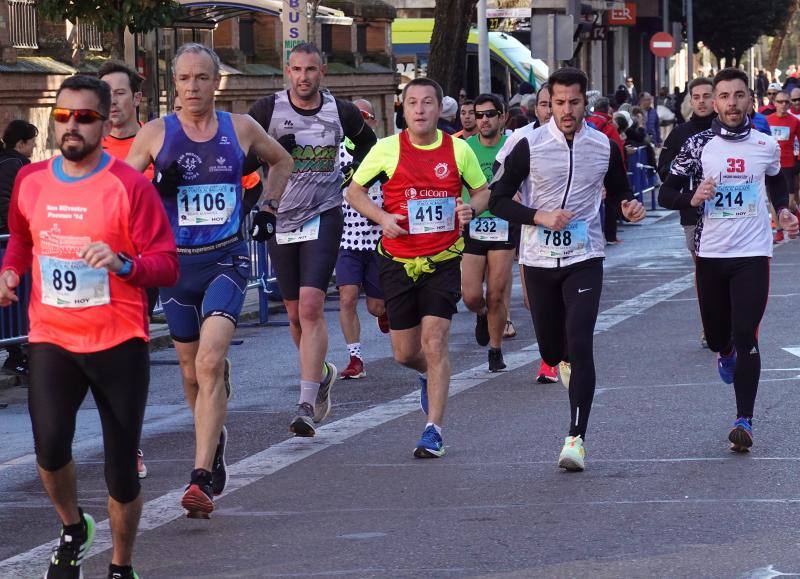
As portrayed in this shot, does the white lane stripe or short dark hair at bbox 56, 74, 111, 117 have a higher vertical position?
short dark hair at bbox 56, 74, 111, 117

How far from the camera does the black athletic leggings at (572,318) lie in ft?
26.8

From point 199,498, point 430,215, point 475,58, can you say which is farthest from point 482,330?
point 475,58

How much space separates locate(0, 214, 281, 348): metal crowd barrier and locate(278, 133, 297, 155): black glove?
0.86m

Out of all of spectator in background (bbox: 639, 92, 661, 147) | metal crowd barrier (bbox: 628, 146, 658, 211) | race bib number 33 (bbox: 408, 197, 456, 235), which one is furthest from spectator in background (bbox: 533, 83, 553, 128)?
spectator in background (bbox: 639, 92, 661, 147)

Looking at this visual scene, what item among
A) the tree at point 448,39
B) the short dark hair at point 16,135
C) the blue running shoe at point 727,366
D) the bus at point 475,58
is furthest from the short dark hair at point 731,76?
the bus at point 475,58

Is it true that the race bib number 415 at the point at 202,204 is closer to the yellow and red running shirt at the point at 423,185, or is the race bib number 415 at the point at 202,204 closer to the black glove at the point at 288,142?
the yellow and red running shirt at the point at 423,185

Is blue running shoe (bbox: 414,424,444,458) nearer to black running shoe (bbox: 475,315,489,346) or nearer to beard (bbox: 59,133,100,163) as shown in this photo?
beard (bbox: 59,133,100,163)

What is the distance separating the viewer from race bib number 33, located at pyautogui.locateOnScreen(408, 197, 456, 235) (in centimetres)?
866

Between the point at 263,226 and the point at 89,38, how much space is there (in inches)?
571

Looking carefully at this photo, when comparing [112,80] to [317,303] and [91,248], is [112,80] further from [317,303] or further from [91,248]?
[91,248]

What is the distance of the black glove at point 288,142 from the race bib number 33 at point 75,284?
147 inches

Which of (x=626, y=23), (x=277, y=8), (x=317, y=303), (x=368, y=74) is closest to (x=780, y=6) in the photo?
(x=626, y=23)

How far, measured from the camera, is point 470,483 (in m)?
7.82

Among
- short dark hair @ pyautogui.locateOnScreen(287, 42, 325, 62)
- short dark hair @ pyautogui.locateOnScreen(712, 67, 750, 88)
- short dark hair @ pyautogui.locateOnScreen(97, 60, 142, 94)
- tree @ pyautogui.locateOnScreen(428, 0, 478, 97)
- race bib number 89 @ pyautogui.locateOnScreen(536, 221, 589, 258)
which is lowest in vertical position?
race bib number 89 @ pyautogui.locateOnScreen(536, 221, 589, 258)
